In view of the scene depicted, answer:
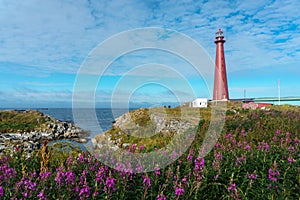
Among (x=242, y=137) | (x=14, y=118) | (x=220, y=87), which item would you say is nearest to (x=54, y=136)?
(x=14, y=118)

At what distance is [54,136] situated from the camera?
2503 cm

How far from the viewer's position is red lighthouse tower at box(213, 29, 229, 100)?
3005 centimetres

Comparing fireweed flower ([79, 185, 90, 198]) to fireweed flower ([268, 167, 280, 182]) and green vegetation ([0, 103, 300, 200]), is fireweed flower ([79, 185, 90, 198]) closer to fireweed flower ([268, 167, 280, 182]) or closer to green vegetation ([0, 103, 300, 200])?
green vegetation ([0, 103, 300, 200])

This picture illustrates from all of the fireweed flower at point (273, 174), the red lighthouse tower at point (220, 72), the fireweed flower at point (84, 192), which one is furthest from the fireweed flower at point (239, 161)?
the red lighthouse tower at point (220, 72)

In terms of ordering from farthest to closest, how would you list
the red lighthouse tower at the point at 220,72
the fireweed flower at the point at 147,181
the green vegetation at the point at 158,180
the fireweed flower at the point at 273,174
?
the red lighthouse tower at the point at 220,72, the fireweed flower at the point at 273,174, the fireweed flower at the point at 147,181, the green vegetation at the point at 158,180

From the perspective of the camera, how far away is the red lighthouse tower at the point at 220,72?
30047 millimetres

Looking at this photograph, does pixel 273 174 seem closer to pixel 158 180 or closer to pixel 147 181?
pixel 158 180

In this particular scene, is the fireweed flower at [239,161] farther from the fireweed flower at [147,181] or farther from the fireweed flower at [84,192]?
the fireweed flower at [84,192]

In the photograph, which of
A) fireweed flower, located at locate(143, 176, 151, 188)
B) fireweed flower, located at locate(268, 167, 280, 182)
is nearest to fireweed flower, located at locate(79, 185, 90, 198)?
fireweed flower, located at locate(143, 176, 151, 188)

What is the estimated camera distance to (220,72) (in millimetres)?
30078

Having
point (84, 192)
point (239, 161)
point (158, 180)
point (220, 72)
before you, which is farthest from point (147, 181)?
point (220, 72)

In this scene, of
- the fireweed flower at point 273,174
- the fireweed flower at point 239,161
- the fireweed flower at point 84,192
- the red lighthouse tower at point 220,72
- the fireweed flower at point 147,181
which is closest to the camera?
the fireweed flower at point 84,192

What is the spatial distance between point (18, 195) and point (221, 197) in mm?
2321

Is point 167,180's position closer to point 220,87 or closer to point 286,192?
point 286,192
